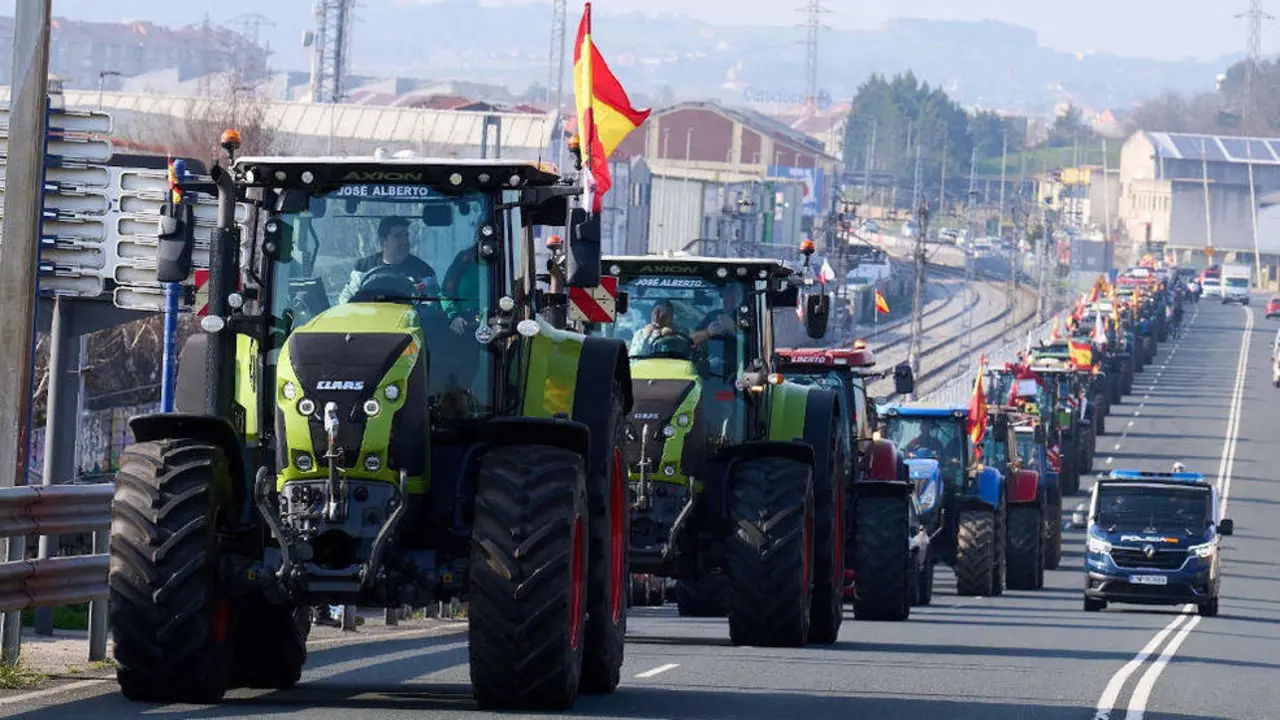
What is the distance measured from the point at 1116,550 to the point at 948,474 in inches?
107

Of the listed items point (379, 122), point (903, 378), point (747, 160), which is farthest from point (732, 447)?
point (747, 160)

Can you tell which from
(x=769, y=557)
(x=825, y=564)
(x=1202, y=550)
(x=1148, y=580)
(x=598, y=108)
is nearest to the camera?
(x=769, y=557)

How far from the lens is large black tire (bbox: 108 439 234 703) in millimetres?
12242

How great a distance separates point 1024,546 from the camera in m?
39.7

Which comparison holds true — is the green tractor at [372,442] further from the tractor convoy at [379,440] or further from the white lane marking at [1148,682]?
the white lane marking at [1148,682]

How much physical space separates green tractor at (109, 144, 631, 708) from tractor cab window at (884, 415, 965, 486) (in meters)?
20.5

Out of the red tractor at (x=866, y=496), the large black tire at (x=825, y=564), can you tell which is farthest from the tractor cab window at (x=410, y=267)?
the red tractor at (x=866, y=496)

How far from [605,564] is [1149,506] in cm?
2372

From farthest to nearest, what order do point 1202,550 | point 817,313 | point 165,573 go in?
point 1202,550 → point 817,313 → point 165,573

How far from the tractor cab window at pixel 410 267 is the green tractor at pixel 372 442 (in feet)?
0.04

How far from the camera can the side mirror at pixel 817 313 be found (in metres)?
20.6

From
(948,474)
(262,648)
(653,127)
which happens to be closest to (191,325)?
(948,474)

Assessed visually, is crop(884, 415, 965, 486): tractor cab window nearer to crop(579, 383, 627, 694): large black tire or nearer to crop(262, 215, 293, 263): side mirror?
crop(579, 383, 627, 694): large black tire

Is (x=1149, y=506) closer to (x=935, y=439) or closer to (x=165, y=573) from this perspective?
(x=935, y=439)
